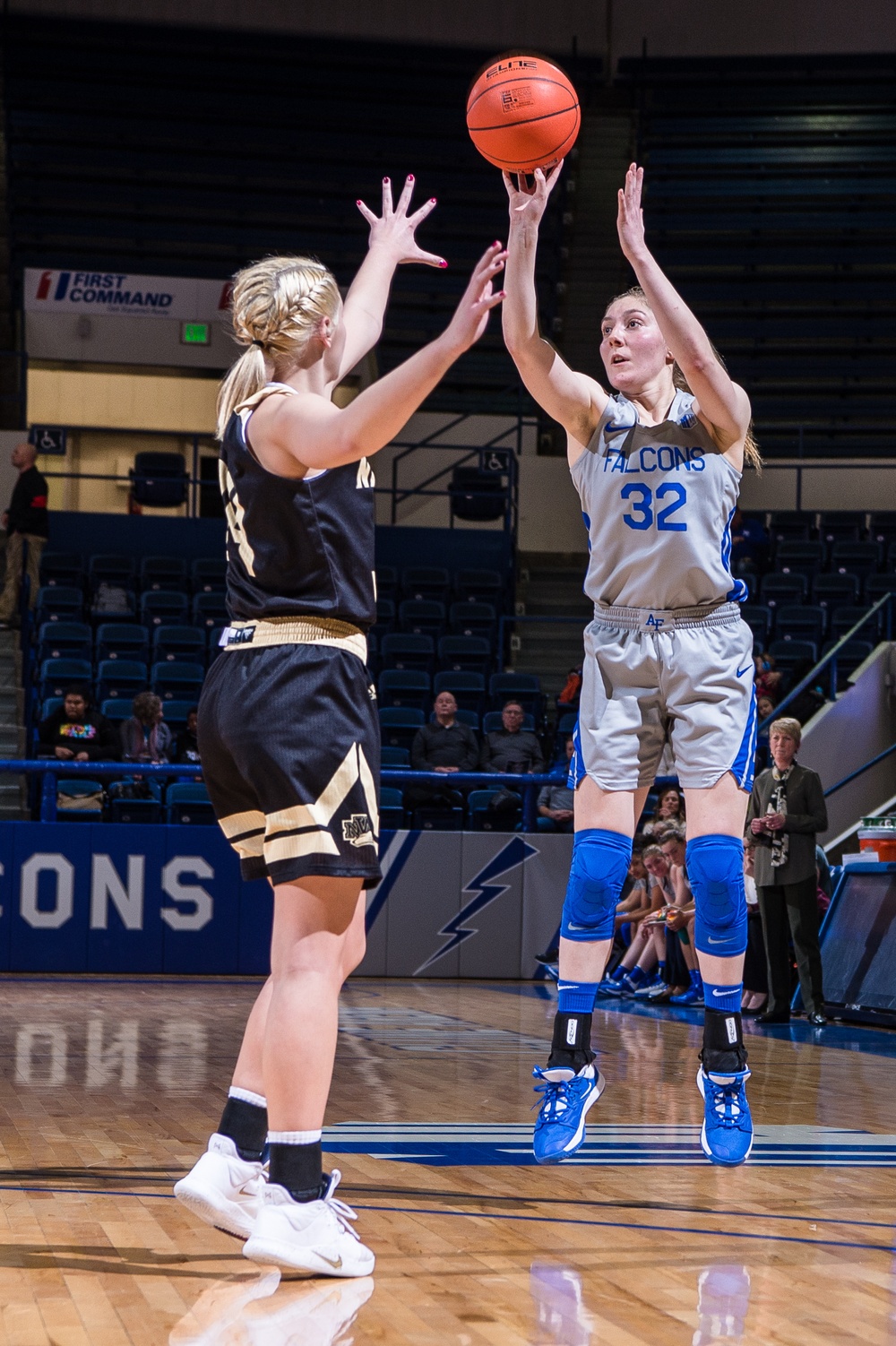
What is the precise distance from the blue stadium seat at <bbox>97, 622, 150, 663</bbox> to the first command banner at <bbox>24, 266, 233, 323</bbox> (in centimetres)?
549

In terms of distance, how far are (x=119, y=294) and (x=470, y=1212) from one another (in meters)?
15.9

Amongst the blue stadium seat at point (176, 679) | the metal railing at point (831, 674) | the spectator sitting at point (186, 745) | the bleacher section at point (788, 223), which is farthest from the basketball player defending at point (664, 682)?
the bleacher section at point (788, 223)

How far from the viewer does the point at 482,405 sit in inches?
771

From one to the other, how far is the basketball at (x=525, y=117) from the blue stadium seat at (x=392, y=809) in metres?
7.99

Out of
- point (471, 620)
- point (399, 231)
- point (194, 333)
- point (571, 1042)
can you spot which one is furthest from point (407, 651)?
point (399, 231)

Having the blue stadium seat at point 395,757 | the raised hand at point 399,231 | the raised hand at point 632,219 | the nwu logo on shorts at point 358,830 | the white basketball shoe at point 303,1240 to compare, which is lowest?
the blue stadium seat at point 395,757

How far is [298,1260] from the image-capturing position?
8.80ft

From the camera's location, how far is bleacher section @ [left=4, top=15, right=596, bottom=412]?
1948cm

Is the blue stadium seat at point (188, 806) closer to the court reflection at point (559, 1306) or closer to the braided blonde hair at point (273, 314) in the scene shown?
the braided blonde hair at point (273, 314)

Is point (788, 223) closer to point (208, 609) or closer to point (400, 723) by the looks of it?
point (208, 609)

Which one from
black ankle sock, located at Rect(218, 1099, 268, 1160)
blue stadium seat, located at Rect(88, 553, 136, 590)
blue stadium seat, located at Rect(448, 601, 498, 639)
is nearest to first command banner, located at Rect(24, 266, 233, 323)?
blue stadium seat, located at Rect(88, 553, 136, 590)

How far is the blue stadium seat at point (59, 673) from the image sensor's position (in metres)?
12.8

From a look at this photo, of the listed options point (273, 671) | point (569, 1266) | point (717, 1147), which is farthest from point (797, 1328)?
point (273, 671)

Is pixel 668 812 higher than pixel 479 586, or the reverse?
pixel 479 586
